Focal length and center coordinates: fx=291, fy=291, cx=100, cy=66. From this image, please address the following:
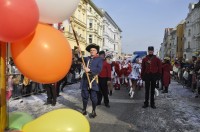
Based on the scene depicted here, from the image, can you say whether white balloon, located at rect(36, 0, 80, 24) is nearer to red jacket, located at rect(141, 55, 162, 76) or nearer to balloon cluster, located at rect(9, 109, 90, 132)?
Answer: balloon cluster, located at rect(9, 109, 90, 132)

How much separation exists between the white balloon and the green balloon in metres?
0.90

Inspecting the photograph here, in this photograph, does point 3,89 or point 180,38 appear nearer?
point 3,89

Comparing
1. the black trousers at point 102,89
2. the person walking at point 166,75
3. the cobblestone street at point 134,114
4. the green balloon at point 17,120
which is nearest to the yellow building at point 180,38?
the person walking at point 166,75

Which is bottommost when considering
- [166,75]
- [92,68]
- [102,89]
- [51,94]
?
[51,94]

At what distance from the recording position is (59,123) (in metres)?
2.32

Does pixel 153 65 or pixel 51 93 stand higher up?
pixel 153 65

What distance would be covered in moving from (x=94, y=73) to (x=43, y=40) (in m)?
4.55

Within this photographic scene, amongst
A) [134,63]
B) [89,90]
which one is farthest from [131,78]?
[89,90]

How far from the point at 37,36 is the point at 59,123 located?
0.71m

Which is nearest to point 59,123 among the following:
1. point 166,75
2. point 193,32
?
point 166,75

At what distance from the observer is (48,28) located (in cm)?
229

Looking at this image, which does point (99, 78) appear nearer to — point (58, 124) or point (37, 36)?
point (58, 124)

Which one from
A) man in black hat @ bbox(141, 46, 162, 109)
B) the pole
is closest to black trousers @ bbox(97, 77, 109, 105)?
man in black hat @ bbox(141, 46, 162, 109)

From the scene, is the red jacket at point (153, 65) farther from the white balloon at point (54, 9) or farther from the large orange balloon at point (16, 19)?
the large orange balloon at point (16, 19)
